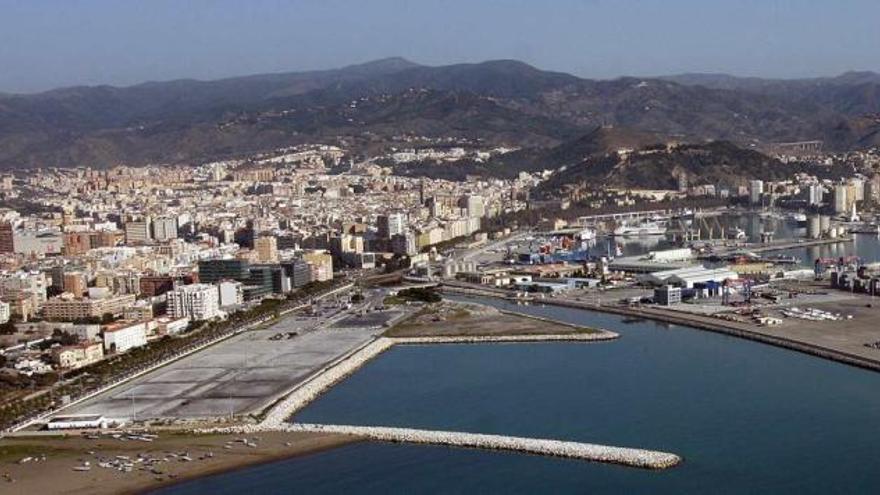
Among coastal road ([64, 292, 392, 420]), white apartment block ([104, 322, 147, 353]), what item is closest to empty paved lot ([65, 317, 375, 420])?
coastal road ([64, 292, 392, 420])

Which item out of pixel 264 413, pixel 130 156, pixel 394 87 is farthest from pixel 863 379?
pixel 394 87

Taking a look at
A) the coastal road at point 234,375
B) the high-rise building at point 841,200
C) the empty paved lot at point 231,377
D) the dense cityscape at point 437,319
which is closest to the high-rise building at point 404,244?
the dense cityscape at point 437,319

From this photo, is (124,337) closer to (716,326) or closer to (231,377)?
(231,377)

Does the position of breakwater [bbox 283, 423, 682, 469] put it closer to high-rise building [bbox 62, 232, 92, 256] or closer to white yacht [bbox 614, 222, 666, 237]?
high-rise building [bbox 62, 232, 92, 256]

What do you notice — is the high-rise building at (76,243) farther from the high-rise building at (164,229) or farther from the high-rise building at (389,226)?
the high-rise building at (389,226)

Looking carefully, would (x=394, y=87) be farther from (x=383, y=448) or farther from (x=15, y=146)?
(x=383, y=448)

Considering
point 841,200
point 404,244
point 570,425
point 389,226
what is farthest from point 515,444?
point 841,200
